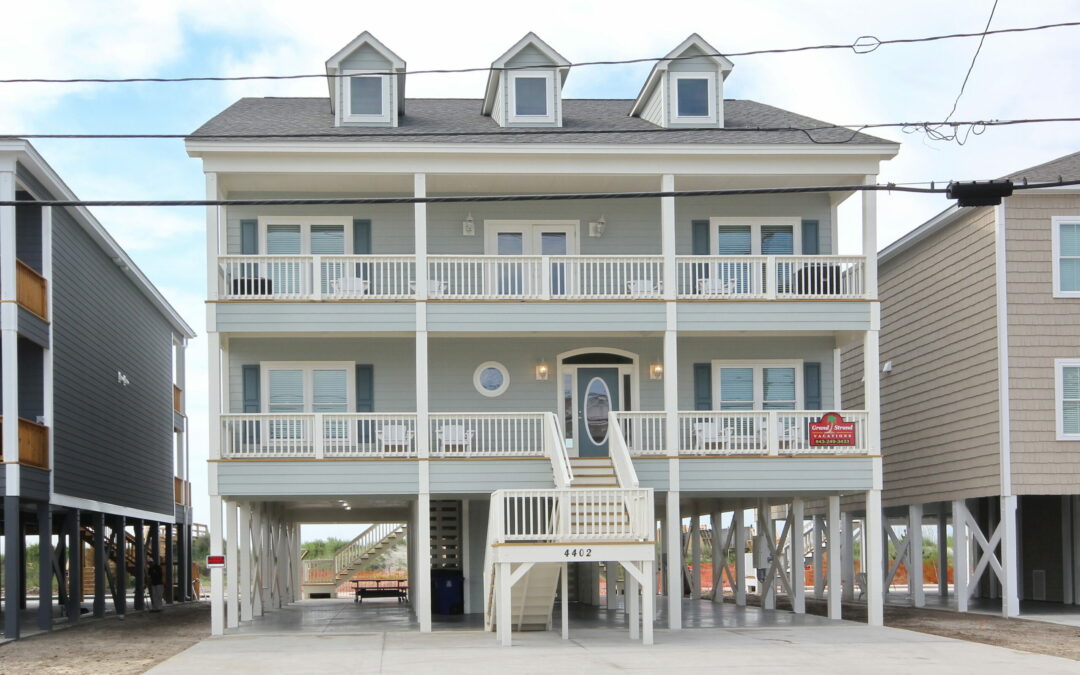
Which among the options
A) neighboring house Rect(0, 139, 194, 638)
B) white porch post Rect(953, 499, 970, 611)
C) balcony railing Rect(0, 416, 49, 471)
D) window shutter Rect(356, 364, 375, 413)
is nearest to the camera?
neighboring house Rect(0, 139, 194, 638)

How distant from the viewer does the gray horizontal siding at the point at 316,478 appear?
23672mm

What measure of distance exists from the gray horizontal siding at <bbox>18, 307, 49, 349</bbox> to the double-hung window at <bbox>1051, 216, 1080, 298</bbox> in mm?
19349

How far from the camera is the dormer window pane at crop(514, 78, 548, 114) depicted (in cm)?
A: 2709

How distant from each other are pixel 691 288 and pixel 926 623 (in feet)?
24.5

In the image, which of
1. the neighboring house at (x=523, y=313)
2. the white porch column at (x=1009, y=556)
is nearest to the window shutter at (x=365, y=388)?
the neighboring house at (x=523, y=313)

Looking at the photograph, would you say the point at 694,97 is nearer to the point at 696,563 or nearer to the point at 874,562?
the point at 874,562

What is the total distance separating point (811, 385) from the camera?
2688 centimetres

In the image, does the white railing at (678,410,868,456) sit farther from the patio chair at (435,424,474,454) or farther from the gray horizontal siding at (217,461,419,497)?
the gray horizontal siding at (217,461,419,497)

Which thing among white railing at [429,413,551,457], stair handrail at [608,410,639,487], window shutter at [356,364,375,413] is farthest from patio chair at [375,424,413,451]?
stair handrail at [608,410,639,487]

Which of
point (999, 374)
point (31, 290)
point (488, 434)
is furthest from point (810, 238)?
point (31, 290)

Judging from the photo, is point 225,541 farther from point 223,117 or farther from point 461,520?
point 223,117

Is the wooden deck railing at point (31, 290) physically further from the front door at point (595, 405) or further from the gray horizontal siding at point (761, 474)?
the gray horizontal siding at point (761, 474)

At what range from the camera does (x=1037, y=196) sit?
1019 inches

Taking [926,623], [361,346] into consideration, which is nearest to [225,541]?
[361,346]
